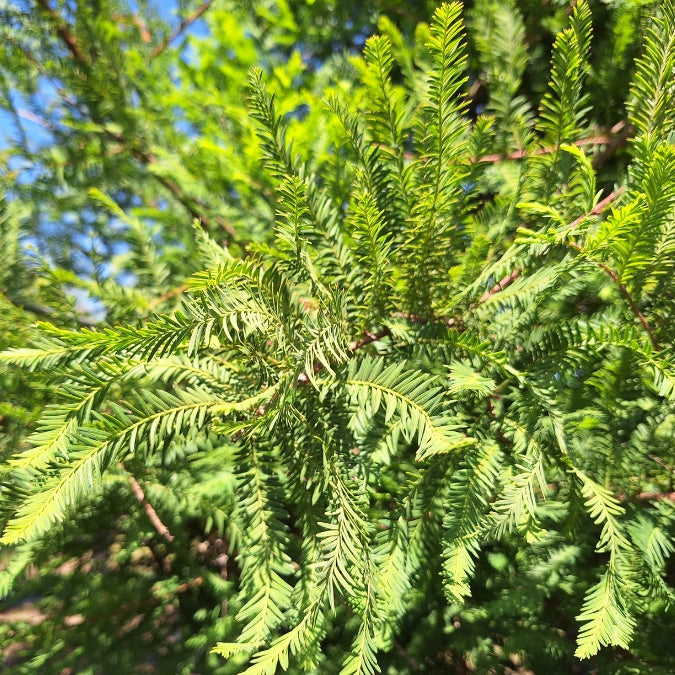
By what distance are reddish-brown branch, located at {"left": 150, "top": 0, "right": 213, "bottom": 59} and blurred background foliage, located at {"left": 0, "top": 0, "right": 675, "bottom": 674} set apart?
12mm

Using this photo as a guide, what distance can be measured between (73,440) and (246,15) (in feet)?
5.31

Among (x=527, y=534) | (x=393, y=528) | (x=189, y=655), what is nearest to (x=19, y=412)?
(x=189, y=655)

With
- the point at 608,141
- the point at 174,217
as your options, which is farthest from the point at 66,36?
the point at 608,141

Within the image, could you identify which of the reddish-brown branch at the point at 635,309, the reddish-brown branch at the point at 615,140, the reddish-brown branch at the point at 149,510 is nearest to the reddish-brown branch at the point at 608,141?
the reddish-brown branch at the point at 615,140

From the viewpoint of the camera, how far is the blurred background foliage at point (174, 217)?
95cm

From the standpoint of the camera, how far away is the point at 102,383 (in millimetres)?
519

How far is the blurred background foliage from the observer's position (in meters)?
0.95

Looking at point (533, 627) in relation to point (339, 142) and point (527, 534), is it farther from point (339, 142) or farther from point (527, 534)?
point (339, 142)

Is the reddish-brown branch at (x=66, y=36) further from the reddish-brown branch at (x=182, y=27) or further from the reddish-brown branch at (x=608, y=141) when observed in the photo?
the reddish-brown branch at (x=608, y=141)

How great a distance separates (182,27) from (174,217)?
72 cm

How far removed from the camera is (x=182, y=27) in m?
1.56

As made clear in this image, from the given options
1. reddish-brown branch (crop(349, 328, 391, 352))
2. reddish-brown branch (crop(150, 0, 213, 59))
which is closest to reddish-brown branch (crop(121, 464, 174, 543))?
reddish-brown branch (crop(349, 328, 391, 352))

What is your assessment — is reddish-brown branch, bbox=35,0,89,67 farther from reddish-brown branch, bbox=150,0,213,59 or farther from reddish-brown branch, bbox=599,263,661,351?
reddish-brown branch, bbox=599,263,661,351

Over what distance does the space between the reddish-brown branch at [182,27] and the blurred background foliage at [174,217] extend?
0.04ft
